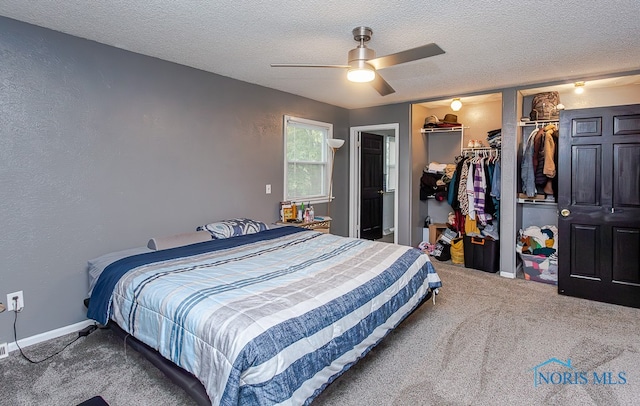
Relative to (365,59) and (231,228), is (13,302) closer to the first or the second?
(231,228)

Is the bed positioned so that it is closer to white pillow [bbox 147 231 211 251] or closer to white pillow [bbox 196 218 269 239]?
→ white pillow [bbox 147 231 211 251]

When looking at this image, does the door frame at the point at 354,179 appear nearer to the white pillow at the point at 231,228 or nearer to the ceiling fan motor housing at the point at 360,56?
the white pillow at the point at 231,228

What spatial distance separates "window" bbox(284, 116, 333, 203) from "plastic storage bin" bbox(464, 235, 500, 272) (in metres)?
2.18

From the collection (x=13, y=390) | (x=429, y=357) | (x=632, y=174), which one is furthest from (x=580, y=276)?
(x=13, y=390)

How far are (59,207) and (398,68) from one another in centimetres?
328

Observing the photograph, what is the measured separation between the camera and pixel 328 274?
7.55 feet

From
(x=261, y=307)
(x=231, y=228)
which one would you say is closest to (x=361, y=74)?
(x=261, y=307)

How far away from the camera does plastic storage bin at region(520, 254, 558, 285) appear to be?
398 centimetres

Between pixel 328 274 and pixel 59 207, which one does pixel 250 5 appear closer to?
pixel 328 274

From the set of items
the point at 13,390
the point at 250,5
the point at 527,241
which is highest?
the point at 250,5

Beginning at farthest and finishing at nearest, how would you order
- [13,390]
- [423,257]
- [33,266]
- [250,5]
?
[423,257] → [33,266] → [250,5] → [13,390]

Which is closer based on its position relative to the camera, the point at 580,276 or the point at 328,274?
the point at 328,274

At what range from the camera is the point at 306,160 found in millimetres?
5016

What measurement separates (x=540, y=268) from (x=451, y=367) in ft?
8.29
